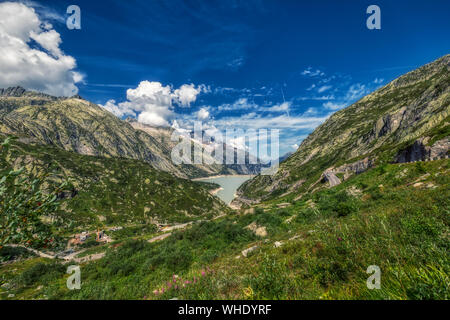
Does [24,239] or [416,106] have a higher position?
[416,106]

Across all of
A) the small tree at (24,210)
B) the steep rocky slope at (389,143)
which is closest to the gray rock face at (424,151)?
the steep rocky slope at (389,143)

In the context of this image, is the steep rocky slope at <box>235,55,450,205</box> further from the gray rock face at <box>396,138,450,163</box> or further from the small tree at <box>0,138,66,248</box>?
the small tree at <box>0,138,66,248</box>

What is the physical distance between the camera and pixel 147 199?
195250 mm

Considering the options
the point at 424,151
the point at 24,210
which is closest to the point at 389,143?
the point at 424,151

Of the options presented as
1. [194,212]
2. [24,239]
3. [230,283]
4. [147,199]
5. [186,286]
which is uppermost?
[24,239]

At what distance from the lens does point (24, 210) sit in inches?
157

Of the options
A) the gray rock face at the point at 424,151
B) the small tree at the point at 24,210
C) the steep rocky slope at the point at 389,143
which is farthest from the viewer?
the steep rocky slope at the point at 389,143

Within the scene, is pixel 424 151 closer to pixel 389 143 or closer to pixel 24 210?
pixel 24 210

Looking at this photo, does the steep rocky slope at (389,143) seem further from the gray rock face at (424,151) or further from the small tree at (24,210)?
the small tree at (24,210)

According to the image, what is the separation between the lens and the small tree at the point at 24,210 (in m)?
3.70
